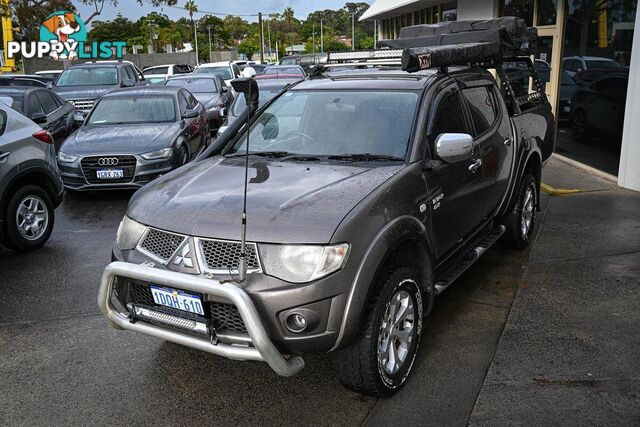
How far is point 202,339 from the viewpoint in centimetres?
330

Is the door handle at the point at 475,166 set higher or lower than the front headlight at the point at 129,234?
higher

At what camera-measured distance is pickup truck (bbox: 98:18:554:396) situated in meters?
3.20

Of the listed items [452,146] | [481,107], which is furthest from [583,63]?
[452,146]

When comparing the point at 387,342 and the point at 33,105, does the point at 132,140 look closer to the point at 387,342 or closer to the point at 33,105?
the point at 33,105

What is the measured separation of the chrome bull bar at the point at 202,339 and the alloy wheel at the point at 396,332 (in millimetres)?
516

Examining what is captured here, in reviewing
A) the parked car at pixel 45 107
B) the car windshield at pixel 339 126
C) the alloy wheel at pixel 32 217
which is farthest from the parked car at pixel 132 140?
the car windshield at pixel 339 126

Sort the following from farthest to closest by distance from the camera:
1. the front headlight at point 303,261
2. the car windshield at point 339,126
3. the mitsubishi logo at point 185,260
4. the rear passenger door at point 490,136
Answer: the rear passenger door at point 490,136 < the car windshield at point 339,126 < the mitsubishi logo at point 185,260 < the front headlight at point 303,261

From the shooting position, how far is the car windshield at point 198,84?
16703mm

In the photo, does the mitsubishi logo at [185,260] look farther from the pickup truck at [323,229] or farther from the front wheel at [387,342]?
the front wheel at [387,342]

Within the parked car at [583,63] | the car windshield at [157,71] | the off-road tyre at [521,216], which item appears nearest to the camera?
the off-road tyre at [521,216]

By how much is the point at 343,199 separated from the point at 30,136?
4.59 metres

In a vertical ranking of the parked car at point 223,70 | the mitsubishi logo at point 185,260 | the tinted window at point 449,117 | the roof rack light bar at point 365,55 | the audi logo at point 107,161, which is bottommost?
the audi logo at point 107,161

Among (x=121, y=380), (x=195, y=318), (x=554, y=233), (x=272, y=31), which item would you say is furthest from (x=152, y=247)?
(x=272, y=31)

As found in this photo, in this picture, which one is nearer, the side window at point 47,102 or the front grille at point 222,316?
the front grille at point 222,316
